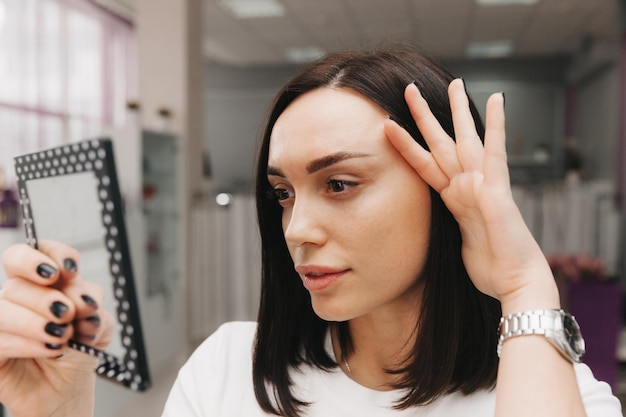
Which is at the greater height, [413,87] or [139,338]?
[413,87]

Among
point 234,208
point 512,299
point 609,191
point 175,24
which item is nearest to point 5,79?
point 175,24

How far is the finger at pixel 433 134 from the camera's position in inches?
34.0

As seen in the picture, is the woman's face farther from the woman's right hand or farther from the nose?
the woman's right hand

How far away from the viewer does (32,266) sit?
711mm

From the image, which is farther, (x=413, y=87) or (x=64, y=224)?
(x=413, y=87)

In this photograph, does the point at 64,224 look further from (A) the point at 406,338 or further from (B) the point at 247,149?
(B) the point at 247,149

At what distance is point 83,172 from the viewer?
684 millimetres

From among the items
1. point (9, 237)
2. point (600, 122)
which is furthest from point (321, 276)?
point (600, 122)

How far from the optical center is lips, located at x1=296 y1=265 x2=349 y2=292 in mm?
894

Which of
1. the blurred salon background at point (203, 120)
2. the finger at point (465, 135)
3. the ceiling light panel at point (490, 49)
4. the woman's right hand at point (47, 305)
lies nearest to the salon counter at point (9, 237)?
the blurred salon background at point (203, 120)

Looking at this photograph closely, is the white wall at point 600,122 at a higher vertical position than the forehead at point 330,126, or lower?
higher

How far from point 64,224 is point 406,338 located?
1.84 feet

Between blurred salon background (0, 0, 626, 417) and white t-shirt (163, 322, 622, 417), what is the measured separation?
0.59 metres

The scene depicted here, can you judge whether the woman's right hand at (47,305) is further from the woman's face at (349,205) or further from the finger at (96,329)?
the woman's face at (349,205)
